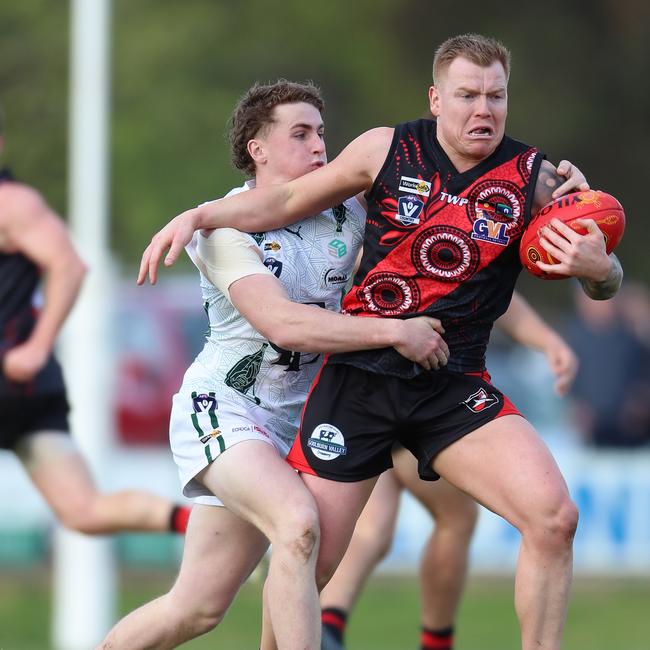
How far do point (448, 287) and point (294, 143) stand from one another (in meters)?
0.87

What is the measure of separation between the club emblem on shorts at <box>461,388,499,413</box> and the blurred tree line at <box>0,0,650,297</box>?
1488cm

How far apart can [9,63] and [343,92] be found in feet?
26.1

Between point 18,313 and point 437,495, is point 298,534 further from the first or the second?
point 18,313

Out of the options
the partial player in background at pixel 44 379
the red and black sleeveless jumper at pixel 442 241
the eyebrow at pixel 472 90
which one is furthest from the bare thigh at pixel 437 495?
the eyebrow at pixel 472 90

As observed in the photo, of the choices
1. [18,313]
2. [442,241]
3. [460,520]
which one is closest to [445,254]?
[442,241]

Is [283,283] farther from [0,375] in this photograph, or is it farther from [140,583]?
[140,583]

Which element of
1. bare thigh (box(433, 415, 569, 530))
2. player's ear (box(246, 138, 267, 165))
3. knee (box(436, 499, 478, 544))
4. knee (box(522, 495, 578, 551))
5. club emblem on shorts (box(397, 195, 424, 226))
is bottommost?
knee (box(436, 499, 478, 544))

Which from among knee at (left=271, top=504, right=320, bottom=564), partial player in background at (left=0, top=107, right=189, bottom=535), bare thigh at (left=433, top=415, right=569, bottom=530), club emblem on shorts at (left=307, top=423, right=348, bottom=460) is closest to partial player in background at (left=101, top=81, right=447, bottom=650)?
knee at (left=271, top=504, right=320, bottom=564)

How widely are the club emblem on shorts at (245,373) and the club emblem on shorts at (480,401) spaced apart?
80 centimetres

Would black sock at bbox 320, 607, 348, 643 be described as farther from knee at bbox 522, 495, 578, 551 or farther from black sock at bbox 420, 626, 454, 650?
knee at bbox 522, 495, 578, 551

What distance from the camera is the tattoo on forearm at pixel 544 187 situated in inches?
205

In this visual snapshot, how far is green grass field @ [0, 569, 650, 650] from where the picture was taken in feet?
33.4

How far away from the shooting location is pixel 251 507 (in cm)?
524

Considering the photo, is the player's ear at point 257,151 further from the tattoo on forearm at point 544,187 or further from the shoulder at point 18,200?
the shoulder at point 18,200
